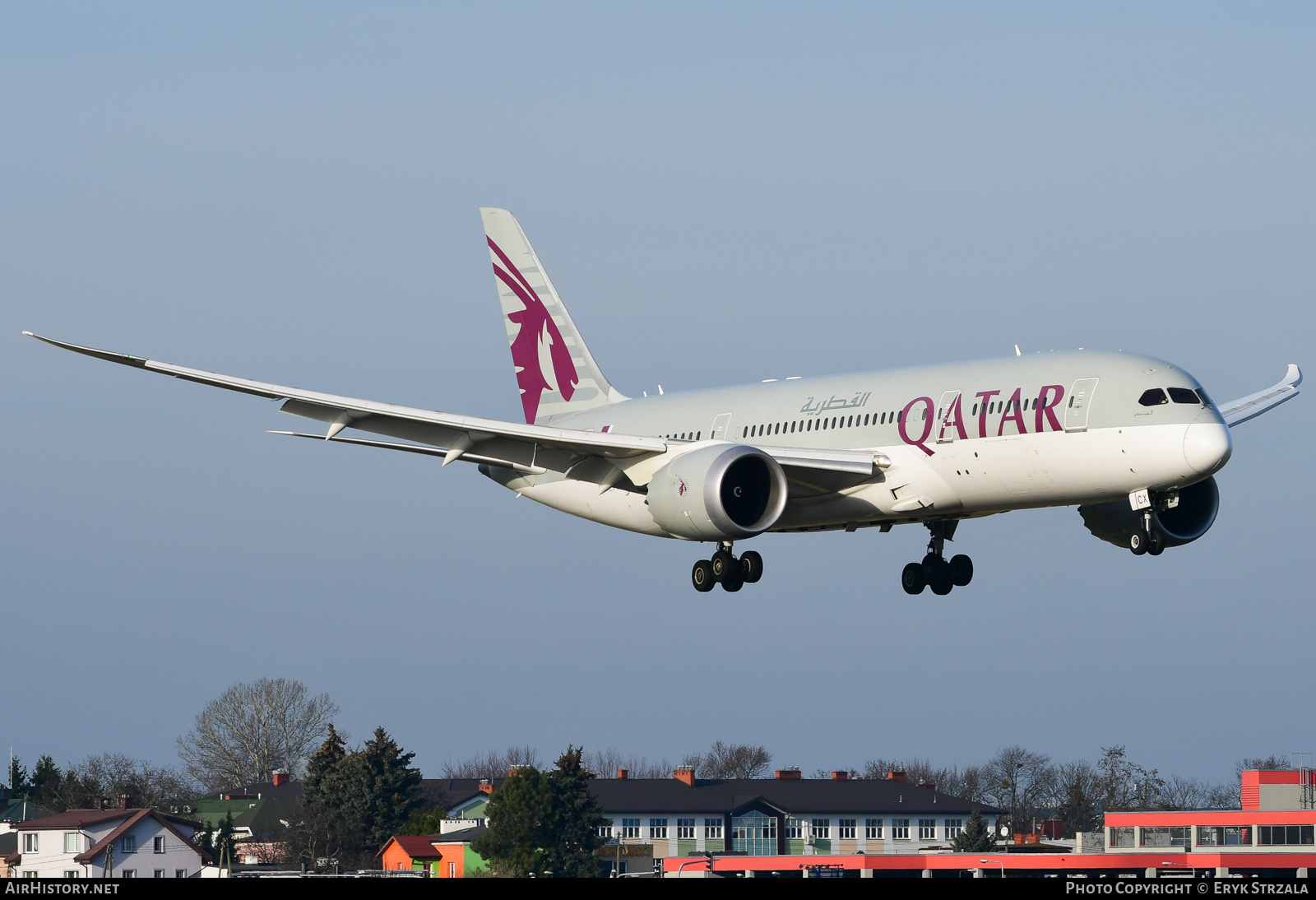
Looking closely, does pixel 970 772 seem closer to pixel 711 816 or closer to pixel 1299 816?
pixel 711 816

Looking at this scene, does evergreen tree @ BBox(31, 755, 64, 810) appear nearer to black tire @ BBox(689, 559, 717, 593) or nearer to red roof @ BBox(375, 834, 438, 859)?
red roof @ BBox(375, 834, 438, 859)

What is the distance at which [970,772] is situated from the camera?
171625mm

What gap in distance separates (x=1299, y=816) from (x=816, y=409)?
3826cm

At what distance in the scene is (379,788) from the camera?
3930 inches

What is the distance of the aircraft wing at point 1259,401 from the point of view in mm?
48750

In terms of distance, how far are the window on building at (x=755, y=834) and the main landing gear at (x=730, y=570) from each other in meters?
62.7

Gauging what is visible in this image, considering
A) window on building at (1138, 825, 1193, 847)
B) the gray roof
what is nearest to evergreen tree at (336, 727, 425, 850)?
the gray roof

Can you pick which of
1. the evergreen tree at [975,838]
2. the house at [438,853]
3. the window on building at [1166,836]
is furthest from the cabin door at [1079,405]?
the evergreen tree at [975,838]

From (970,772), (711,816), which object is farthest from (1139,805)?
(970,772)

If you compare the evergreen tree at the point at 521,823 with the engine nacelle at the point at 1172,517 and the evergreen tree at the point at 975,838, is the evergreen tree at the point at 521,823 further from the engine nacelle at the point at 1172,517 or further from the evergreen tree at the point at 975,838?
the engine nacelle at the point at 1172,517

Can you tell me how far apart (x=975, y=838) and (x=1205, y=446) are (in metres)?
65.9

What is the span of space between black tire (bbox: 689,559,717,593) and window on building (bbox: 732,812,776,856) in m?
62.5

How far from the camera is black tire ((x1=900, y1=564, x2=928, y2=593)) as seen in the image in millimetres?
48938

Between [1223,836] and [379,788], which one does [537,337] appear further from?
[379,788]
